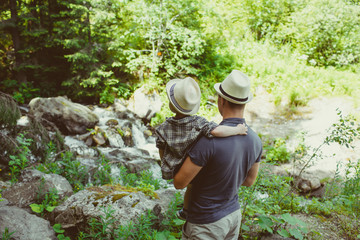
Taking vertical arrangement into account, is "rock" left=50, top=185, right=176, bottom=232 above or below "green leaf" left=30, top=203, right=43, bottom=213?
above

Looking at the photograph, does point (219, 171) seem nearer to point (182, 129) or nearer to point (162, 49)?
point (182, 129)

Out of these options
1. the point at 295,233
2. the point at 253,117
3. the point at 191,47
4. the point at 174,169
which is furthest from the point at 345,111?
the point at 174,169

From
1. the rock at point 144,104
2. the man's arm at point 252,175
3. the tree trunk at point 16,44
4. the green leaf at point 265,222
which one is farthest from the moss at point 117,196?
the tree trunk at point 16,44

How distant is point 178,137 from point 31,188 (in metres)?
3.11

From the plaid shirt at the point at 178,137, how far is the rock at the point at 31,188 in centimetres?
278

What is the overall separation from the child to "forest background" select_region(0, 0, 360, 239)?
30.6ft

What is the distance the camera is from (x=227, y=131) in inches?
61.1

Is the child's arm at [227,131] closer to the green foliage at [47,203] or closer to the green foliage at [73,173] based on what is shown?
Answer: the green foliage at [47,203]

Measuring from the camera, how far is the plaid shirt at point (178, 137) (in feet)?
5.15

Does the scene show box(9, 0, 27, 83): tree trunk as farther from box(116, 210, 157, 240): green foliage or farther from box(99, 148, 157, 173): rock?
box(116, 210, 157, 240): green foliage

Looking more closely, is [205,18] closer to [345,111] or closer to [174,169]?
[345,111]

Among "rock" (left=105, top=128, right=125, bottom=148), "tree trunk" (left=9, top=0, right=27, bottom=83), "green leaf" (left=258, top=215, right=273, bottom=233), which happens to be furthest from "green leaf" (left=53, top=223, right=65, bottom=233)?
"tree trunk" (left=9, top=0, right=27, bottom=83)

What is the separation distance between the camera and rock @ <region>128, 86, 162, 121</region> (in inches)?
444

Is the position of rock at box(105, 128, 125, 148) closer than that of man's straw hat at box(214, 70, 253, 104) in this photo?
No
